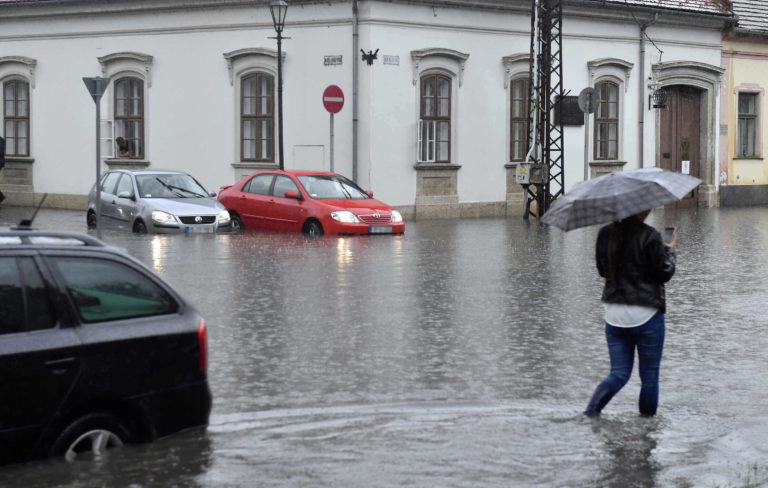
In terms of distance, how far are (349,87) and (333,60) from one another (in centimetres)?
71

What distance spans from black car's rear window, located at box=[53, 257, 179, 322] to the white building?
2323cm

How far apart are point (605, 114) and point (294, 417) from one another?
28.7 m

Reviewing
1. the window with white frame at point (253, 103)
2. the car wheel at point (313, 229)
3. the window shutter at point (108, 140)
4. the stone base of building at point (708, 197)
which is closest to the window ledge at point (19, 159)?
the window shutter at point (108, 140)

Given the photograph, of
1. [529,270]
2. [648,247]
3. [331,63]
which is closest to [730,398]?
[648,247]

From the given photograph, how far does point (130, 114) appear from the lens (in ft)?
113

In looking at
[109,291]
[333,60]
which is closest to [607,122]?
[333,60]

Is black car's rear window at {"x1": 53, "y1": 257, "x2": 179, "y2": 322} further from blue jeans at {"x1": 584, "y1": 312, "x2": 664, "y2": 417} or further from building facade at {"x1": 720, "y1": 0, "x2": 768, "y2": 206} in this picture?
building facade at {"x1": 720, "y1": 0, "x2": 768, "y2": 206}

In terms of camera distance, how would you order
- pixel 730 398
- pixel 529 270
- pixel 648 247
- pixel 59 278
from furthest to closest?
pixel 529 270, pixel 730 398, pixel 648 247, pixel 59 278

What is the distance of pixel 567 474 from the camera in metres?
7.22

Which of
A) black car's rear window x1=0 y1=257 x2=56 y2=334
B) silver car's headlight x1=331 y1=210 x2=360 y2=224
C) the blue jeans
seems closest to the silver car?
silver car's headlight x1=331 y1=210 x2=360 y2=224

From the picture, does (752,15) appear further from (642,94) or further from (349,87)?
(349,87)

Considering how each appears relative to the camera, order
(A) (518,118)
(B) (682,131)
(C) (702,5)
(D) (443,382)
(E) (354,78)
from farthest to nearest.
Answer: (B) (682,131), (C) (702,5), (A) (518,118), (E) (354,78), (D) (443,382)

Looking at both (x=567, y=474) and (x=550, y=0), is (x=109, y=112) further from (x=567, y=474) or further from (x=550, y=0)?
(x=567, y=474)

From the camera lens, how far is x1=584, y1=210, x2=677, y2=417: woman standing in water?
8349mm
